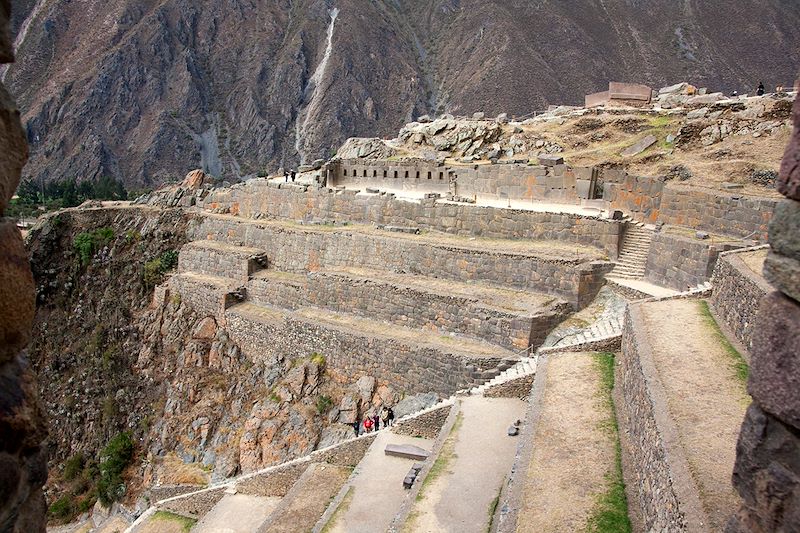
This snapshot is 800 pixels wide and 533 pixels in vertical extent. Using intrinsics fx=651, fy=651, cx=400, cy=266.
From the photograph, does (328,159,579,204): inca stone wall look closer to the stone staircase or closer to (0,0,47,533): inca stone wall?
the stone staircase

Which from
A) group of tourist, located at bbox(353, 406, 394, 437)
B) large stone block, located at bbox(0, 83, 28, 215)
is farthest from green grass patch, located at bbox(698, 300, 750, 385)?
large stone block, located at bbox(0, 83, 28, 215)

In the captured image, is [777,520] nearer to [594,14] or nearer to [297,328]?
[297,328]

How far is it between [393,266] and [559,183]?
5.38 m

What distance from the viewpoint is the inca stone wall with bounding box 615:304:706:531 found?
219 inches

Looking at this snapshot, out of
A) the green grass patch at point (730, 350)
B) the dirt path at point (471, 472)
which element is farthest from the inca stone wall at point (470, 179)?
the dirt path at point (471, 472)

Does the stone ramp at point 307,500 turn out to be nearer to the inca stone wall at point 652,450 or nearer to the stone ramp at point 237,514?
the stone ramp at point 237,514

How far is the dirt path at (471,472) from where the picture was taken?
27.1 ft

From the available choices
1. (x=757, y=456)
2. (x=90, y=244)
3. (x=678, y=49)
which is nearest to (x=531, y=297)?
(x=757, y=456)

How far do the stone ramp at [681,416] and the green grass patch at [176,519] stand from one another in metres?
8.71

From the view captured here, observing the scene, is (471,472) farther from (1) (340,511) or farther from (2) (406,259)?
(2) (406,259)

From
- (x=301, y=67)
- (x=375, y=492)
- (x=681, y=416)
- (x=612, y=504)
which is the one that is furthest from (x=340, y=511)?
(x=301, y=67)

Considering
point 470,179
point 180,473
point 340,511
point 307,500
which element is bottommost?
point 180,473

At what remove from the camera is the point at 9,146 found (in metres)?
3.08

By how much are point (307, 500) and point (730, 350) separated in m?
7.00
